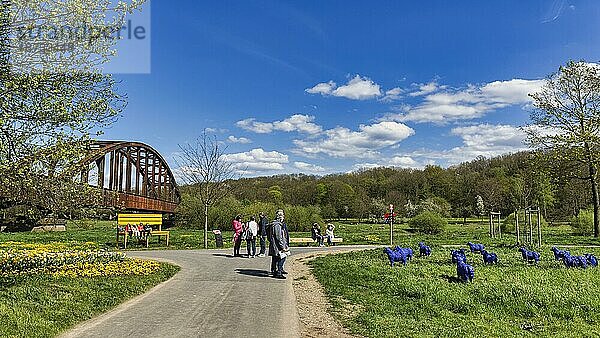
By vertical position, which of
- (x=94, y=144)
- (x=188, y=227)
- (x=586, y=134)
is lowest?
(x=188, y=227)

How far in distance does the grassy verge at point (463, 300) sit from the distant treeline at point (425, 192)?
1891cm

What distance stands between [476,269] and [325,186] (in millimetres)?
52227

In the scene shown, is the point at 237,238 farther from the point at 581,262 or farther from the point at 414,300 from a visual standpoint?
the point at 581,262

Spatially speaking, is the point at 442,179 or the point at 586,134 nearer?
the point at 586,134

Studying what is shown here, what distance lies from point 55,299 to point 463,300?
24.1ft

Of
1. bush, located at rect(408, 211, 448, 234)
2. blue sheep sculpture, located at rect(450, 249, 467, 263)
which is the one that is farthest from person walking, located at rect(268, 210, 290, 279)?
bush, located at rect(408, 211, 448, 234)

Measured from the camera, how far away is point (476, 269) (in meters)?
14.1

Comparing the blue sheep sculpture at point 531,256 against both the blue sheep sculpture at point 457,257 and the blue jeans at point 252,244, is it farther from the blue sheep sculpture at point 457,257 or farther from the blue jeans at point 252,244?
the blue jeans at point 252,244

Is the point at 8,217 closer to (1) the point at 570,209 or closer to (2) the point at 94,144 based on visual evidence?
(2) the point at 94,144

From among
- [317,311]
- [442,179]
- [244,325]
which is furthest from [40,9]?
[442,179]

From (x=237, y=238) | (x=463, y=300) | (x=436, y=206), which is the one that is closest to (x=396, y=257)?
(x=463, y=300)

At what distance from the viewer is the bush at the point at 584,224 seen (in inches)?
1423

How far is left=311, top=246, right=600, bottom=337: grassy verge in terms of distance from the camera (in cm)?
811

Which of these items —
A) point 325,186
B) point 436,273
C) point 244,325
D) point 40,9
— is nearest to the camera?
point 244,325
